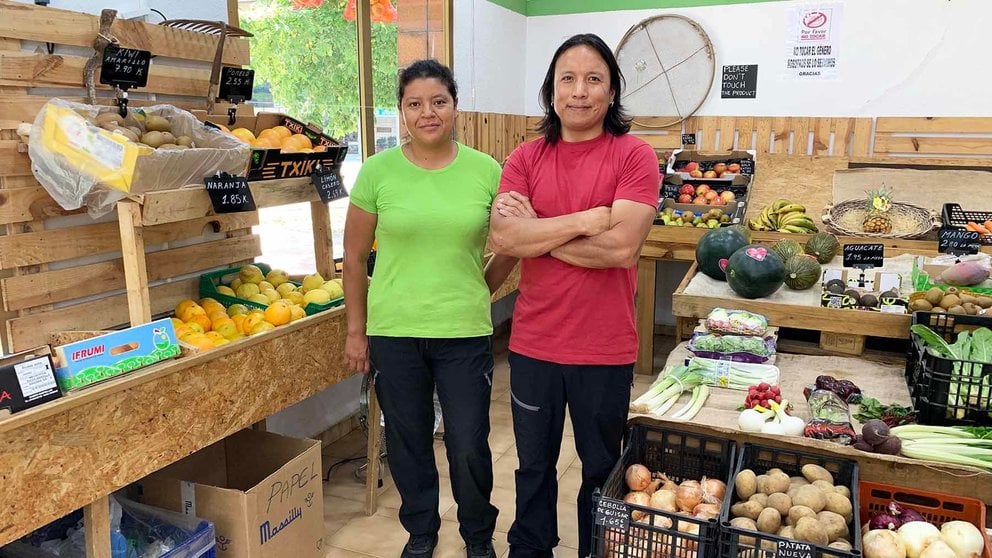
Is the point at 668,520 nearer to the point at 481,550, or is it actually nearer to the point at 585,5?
the point at 481,550

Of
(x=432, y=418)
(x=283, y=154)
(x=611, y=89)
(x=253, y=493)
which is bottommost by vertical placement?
(x=253, y=493)

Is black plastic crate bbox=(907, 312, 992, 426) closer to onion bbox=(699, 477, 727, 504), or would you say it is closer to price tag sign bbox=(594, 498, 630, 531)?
onion bbox=(699, 477, 727, 504)

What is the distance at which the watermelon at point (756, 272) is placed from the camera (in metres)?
3.19

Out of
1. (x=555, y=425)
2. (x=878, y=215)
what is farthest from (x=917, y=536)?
(x=878, y=215)

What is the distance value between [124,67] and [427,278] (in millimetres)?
1084

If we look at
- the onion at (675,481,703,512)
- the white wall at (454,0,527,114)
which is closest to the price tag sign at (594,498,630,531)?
the onion at (675,481,703,512)

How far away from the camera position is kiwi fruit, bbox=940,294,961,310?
2.74 metres

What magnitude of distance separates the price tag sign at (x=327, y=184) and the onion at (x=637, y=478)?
4.49 ft

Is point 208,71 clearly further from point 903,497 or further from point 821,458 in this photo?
point 903,497

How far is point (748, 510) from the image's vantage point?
5.77 feet

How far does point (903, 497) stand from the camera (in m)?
1.89

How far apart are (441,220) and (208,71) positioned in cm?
114

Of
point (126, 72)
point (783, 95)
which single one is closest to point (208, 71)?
point (126, 72)

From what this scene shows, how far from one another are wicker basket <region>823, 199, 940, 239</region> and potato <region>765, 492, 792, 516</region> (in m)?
2.88
